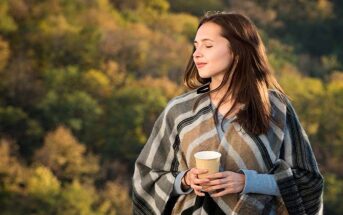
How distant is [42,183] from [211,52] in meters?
26.0

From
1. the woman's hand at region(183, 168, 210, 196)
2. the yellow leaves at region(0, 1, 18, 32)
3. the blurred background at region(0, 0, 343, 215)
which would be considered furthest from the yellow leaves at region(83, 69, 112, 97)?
the woman's hand at region(183, 168, 210, 196)

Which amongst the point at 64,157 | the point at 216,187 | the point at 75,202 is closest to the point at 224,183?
the point at 216,187

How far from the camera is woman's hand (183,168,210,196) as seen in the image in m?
1.60

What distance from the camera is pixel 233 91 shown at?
5.75 ft

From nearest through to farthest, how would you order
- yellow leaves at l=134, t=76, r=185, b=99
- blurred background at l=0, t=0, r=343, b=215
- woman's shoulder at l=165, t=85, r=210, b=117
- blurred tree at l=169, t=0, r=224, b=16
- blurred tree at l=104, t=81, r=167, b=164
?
woman's shoulder at l=165, t=85, r=210, b=117, blurred background at l=0, t=0, r=343, b=215, blurred tree at l=104, t=81, r=167, b=164, yellow leaves at l=134, t=76, r=185, b=99, blurred tree at l=169, t=0, r=224, b=16

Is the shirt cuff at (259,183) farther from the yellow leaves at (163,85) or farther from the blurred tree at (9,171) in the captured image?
the yellow leaves at (163,85)

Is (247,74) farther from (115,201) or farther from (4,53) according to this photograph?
(4,53)

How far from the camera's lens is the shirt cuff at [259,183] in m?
1.64

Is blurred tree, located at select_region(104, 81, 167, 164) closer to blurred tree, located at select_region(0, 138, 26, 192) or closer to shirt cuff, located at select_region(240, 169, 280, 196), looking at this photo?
blurred tree, located at select_region(0, 138, 26, 192)

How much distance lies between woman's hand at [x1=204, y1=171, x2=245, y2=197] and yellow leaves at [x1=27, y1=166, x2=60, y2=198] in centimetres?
2563

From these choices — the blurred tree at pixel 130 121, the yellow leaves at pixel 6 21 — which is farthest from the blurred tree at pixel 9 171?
the yellow leaves at pixel 6 21

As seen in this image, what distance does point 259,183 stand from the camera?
1655mm

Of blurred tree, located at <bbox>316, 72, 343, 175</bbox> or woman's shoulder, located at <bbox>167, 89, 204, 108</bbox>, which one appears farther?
blurred tree, located at <bbox>316, 72, 343, 175</bbox>

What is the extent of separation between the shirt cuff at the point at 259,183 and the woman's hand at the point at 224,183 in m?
0.01
